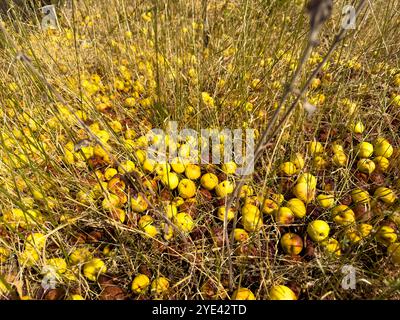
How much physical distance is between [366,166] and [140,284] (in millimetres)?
1164

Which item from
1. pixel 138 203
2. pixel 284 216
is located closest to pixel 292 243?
pixel 284 216

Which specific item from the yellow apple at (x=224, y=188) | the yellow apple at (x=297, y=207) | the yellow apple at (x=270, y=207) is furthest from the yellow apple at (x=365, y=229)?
the yellow apple at (x=224, y=188)

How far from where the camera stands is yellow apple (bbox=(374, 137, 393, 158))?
1424 millimetres

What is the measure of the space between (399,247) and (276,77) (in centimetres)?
109

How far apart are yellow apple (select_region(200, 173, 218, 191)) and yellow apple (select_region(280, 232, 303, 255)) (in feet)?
1.29

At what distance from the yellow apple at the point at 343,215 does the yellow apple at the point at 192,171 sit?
2.07 feet

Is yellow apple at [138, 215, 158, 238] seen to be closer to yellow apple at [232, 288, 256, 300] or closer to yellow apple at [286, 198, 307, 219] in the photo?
yellow apple at [232, 288, 256, 300]

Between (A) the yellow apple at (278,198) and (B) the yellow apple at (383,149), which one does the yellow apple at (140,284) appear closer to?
(A) the yellow apple at (278,198)

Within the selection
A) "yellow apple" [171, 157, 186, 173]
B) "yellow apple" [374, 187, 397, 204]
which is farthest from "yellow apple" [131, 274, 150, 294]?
"yellow apple" [374, 187, 397, 204]

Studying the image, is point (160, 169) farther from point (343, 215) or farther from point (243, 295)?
point (343, 215)

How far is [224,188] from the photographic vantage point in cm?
132

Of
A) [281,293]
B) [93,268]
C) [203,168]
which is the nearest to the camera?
[281,293]

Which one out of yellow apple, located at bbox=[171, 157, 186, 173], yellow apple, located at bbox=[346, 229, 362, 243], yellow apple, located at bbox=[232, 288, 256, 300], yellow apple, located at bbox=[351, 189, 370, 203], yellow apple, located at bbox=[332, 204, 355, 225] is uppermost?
yellow apple, located at bbox=[171, 157, 186, 173]
